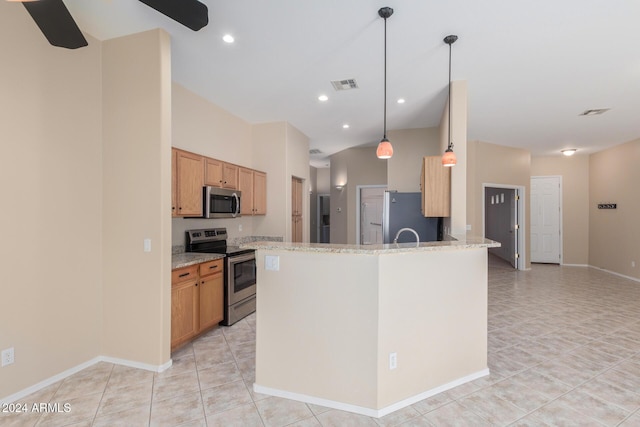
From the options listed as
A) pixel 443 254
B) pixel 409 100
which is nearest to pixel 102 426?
pixel 443 254

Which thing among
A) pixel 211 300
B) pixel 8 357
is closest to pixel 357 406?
pixel 211 300

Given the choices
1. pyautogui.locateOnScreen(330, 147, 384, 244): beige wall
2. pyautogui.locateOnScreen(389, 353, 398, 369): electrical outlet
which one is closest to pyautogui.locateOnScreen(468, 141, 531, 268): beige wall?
pyautogui.locateOnScreen(330, 147, 384, 244): beige wall

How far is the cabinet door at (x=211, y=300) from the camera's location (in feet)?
10.7

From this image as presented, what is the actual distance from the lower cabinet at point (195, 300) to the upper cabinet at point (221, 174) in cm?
99

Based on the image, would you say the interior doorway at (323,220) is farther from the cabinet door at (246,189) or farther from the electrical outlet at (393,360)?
the electrical outlet at (393,360)

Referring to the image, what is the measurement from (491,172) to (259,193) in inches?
202

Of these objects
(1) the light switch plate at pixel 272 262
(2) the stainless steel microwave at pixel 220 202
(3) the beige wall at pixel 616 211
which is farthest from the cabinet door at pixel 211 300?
(3) the beige wall at pixel 616 211

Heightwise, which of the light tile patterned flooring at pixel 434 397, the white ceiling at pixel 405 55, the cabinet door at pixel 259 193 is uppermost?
the white ceiling at pixel 405 55

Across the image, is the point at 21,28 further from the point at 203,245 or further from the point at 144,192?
the point at 203,245

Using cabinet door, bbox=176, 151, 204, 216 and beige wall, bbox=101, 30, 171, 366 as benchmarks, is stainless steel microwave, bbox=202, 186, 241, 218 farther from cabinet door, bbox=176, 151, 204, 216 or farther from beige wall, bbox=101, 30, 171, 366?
beige wall, bbox=101, 30, 171, 366

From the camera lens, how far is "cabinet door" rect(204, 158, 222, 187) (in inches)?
144

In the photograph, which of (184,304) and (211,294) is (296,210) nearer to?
(211,294)

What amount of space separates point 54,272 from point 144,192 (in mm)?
925

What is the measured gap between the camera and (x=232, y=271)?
12.0 ft
